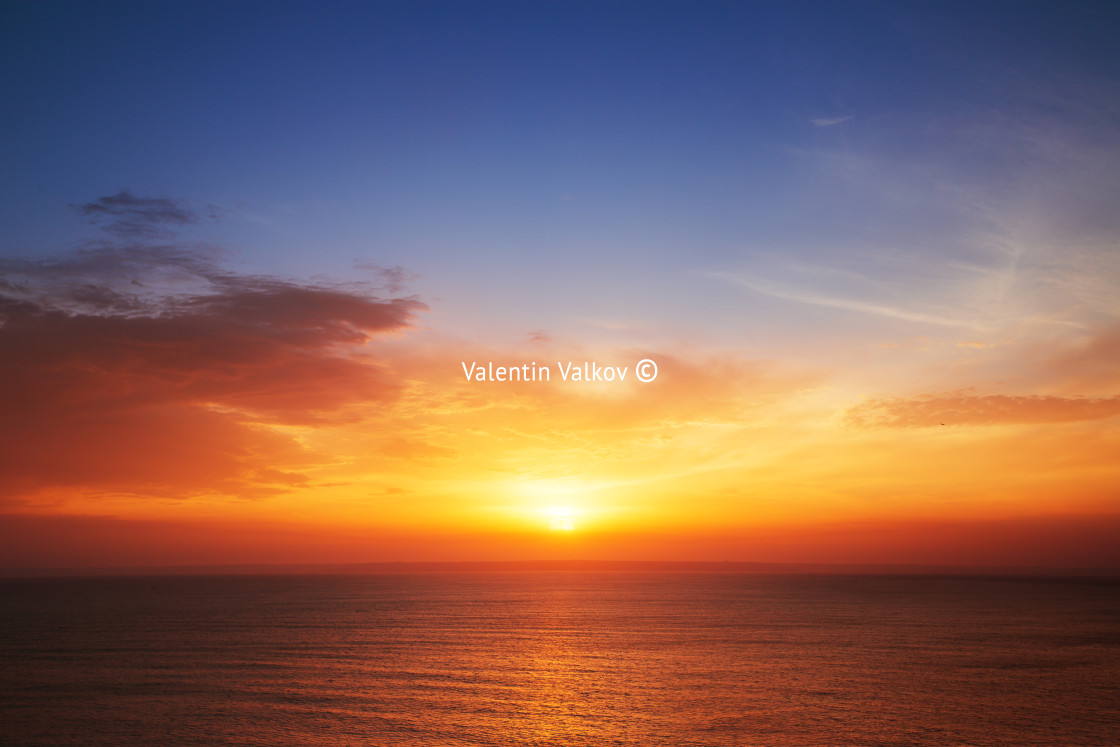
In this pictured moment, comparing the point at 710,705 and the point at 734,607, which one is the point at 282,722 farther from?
the point at 734,607

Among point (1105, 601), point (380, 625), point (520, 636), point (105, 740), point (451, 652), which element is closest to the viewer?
point (105, 740)

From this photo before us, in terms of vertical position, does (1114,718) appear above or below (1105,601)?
above

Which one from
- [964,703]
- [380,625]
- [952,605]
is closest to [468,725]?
[964,703]

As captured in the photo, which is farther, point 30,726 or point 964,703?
point 964,703

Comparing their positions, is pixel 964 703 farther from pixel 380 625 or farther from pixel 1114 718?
pixel 380 625

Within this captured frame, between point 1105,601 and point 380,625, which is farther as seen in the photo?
point 1105,601

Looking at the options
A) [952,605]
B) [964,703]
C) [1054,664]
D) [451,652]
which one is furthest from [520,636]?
[952,605]

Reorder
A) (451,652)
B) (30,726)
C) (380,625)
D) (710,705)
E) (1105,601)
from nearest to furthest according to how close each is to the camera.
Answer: (30,726) < (710,705) < (451,652) < (380,625) < (1105,601)
